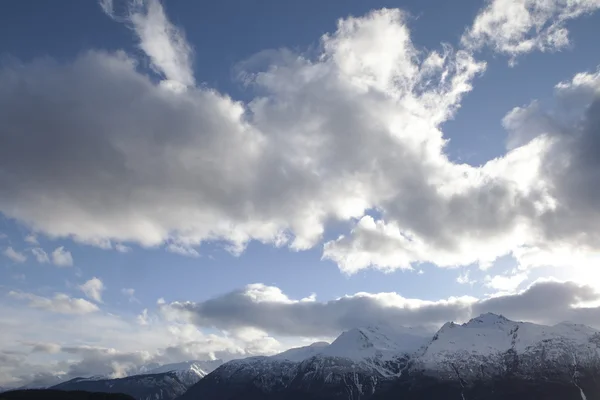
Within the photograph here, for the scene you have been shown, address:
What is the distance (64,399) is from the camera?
19988 cm

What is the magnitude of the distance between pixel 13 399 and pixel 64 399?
19.5m

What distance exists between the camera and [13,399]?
194375 millimetres
